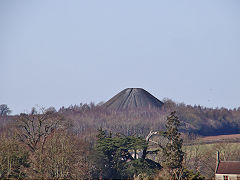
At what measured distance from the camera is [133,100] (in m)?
168

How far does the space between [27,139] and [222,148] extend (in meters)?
35.2

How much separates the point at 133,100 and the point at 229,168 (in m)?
104

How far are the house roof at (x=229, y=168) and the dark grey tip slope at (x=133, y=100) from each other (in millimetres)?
98012

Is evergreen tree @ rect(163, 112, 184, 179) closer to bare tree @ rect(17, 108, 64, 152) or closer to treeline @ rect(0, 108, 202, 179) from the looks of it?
treeline @ rect(0, 108, 202, 179)

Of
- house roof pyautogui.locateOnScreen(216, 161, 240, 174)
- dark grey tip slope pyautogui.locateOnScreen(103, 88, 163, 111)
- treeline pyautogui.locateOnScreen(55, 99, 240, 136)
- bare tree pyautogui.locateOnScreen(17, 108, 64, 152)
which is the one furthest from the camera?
dark grey tip slope pyautogui.locateOnScreen(103, 88, 163, 111)

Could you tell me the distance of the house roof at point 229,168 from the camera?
64.0 metres

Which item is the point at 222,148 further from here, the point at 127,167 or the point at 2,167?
the point at 2,167

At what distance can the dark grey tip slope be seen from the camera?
165500mm

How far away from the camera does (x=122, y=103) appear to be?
169750mm

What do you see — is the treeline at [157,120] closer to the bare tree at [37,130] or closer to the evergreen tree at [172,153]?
the bare tree at [37,130]

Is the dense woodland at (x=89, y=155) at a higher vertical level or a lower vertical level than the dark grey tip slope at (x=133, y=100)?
lower

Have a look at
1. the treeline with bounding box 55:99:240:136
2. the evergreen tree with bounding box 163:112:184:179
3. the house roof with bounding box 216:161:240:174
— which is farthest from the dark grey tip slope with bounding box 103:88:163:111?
the house roof with bounding box 216:161:240:174

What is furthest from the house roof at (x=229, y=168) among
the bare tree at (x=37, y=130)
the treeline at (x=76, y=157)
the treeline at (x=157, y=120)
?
the treeline at (x=157, y=120)

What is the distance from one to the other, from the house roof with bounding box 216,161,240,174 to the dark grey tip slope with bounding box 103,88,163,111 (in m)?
98.0
